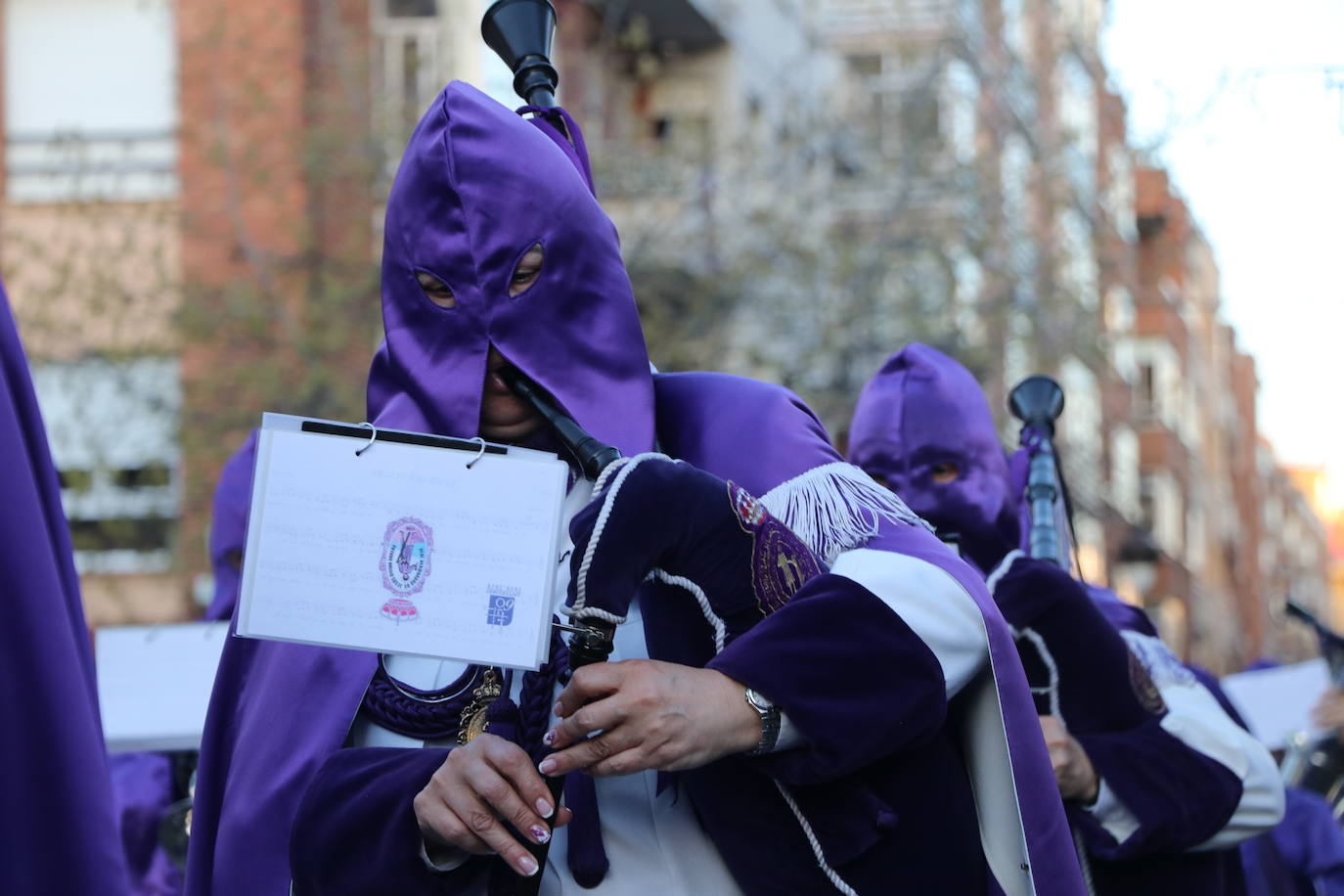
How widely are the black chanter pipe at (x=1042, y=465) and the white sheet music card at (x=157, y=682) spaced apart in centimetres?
183

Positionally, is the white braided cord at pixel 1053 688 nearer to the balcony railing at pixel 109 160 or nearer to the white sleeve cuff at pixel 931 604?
the white sleeve cuff at pixel 931 604

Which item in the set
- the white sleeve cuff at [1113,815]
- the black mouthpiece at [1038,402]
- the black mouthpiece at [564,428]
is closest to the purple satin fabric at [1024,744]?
the black mouthpiece at [564,428]

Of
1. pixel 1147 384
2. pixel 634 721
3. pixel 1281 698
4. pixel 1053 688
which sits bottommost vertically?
pixel 1147 384

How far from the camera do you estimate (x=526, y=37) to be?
11.8 ft

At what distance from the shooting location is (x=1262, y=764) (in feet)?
14.0

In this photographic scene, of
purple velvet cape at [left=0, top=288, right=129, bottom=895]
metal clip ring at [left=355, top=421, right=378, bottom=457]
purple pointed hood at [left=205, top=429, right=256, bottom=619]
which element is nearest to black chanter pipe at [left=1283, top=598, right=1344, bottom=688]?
purple pointed hood at [left=205, top=429, right=256, bottom=619]

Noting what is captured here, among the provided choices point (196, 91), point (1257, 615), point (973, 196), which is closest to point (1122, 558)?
point (1257, 615)

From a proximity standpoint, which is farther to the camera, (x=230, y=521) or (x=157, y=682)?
(x=230, y=521)

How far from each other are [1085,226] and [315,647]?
45.1 ft

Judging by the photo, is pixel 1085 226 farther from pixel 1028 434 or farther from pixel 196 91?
pixel 1028 434

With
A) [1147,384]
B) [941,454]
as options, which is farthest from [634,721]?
[1147,384]

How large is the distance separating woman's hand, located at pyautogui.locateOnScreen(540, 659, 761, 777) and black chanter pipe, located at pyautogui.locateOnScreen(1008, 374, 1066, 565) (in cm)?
199

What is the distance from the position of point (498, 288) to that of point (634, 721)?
760 mm

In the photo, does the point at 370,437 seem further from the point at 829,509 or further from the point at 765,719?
the point at 829,509
